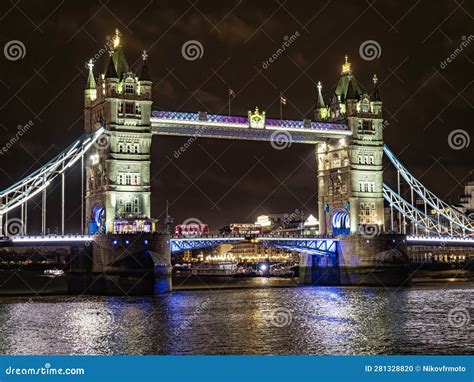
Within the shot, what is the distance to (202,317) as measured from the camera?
42031 millimetres

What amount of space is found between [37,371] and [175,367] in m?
4.13

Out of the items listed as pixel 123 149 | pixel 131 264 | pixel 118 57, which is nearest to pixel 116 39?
pixel 118 57

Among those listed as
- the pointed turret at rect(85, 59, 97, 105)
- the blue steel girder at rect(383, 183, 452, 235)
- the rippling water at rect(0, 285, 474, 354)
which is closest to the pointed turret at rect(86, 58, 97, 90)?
the pointed turret at rect(85, 59, 97, 105)

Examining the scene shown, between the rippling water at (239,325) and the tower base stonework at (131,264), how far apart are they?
3.17m

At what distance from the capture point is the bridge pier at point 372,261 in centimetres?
7056

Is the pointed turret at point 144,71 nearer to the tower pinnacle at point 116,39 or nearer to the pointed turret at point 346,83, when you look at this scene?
the tower pinnacle at point 116,39

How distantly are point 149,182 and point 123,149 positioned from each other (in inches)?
124

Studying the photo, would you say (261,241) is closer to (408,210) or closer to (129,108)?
(408,210)

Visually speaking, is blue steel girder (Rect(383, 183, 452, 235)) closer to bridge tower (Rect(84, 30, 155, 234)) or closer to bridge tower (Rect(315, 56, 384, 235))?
bridge tower (Rect(315, 56, 384, 235))

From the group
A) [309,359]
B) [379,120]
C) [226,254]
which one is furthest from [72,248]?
[226,254]

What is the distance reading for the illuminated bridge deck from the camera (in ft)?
211

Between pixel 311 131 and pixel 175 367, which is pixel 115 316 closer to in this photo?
pixel 175 367

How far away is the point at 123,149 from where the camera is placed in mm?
63406

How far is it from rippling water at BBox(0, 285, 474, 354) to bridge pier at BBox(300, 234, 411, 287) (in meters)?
13.1
